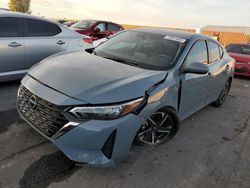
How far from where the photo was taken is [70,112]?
2189 millimetres

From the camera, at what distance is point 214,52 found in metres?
4.37

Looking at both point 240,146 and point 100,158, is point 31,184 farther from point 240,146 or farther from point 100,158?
point 240,146

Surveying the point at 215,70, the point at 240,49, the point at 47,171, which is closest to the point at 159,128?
the point at 47,171

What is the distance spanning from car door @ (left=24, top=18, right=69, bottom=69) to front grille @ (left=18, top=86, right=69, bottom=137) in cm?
228

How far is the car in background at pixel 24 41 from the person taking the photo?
169 inches

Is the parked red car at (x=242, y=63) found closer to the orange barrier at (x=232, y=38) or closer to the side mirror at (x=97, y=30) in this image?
the side mirror at (x=97, y=30)

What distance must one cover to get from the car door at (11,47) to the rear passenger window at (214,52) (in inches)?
138

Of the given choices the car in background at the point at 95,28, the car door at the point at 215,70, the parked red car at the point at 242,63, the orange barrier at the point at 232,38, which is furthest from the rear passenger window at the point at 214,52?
the orange barrier at the point at 232,38

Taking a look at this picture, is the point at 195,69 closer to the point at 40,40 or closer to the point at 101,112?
the point at 101,112

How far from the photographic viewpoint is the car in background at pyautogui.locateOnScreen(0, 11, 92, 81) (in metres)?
4.30

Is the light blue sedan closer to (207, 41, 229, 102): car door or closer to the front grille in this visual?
the front grille

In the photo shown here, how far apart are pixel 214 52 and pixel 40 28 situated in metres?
3.48

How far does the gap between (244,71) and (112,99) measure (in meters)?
7.96

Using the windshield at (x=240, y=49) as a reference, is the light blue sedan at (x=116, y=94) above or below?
above
